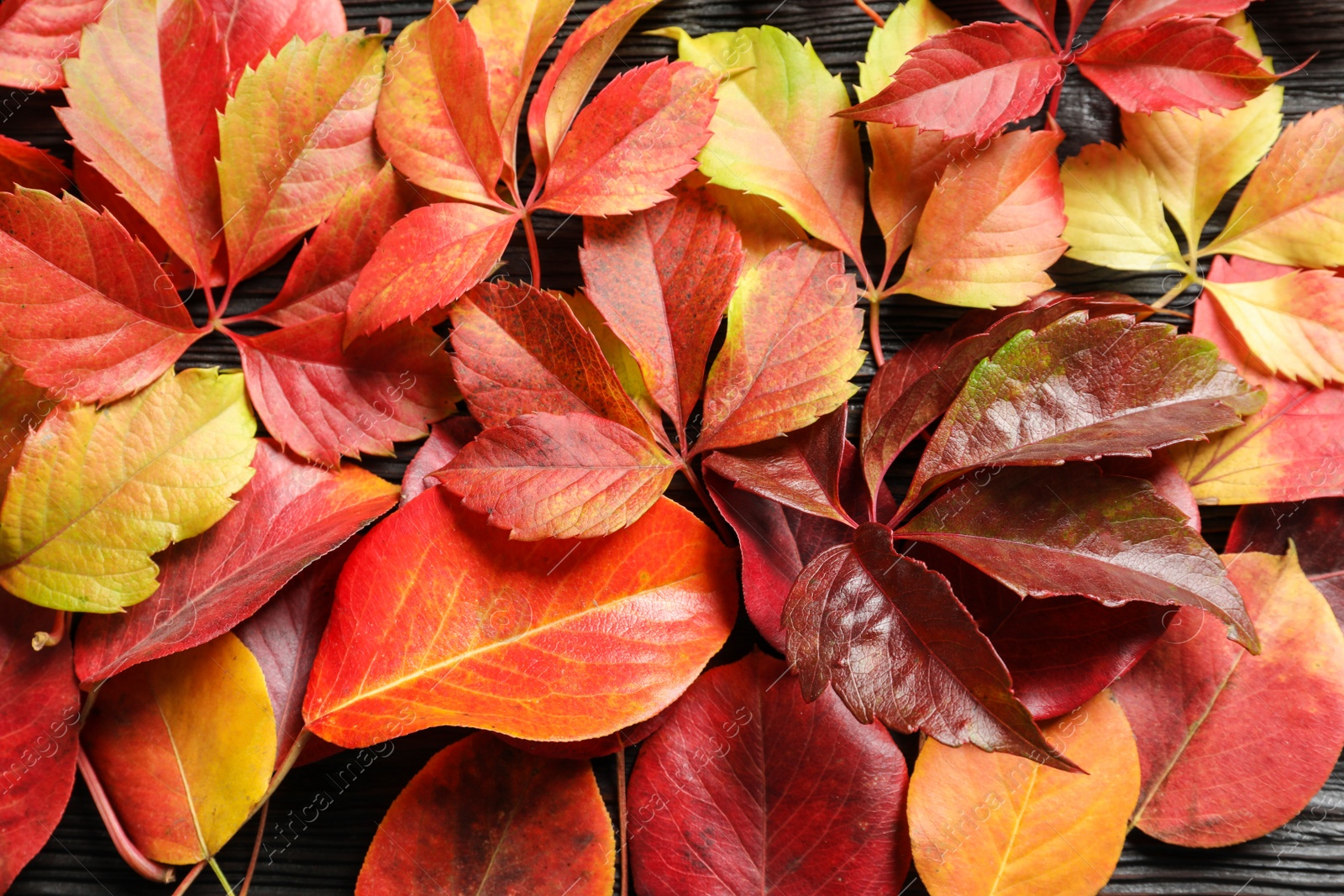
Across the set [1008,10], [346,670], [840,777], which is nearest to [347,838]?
[346,670]

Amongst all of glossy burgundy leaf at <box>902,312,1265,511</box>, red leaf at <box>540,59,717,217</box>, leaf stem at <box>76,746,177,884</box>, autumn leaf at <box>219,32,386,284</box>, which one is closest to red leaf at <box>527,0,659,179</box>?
red leaf at <box>540,59,717,217</box>

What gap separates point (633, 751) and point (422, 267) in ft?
1.33

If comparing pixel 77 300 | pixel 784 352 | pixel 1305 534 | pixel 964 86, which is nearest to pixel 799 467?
pixel 784 352

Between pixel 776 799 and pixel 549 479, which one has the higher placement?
pixel 549 479

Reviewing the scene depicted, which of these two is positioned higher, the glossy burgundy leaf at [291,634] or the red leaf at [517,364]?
the red leaf at [517,364]

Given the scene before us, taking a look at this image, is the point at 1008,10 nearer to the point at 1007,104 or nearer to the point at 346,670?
the point at 1007,104

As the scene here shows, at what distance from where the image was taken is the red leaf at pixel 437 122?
25.4 inches

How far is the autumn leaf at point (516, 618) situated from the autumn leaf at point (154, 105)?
29 centimetres

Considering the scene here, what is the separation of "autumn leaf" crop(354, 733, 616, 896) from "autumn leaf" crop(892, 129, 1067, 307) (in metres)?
0.47

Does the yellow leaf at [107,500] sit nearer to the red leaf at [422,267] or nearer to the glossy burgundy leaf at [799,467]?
the red leaf at [422,267]

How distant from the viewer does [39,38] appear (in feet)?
2.26

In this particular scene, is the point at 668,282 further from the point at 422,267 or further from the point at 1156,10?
the point at 1156,10

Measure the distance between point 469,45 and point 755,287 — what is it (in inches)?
10.7

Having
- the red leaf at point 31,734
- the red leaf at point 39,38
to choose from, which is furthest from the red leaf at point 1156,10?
the red leaf at point 31,734
